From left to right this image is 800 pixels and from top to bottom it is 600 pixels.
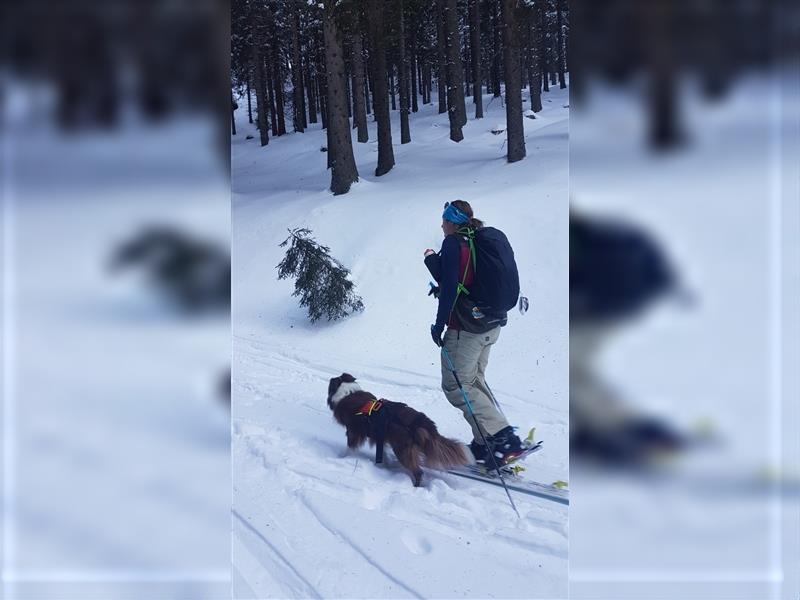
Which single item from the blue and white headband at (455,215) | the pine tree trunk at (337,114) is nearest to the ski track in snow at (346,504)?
the blue and white headband at (455,215)

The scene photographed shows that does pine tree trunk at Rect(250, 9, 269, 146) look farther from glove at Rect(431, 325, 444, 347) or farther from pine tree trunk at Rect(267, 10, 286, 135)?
glove at Rect(431, 325, 444, 347)

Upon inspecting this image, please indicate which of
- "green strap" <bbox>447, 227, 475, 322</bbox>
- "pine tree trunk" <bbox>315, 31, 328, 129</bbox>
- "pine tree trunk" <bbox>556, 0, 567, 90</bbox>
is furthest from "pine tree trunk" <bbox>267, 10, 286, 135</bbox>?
"pine tree trunk" <bbox>556, 0, 567, 90</bbox>

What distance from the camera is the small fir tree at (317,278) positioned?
355 cm

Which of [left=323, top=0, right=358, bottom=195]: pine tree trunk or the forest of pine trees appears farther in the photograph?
[left=323, top=0, right=358, bottom=195]: pine tree trunk

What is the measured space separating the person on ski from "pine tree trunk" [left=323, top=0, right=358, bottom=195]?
72 centimetres

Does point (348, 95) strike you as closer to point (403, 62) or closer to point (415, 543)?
point (403, 62)

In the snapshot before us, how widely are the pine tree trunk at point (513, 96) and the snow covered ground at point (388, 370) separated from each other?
0.06 meters

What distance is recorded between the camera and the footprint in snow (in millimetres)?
3066

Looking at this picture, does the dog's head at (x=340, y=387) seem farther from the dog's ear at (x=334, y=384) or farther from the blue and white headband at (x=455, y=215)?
the blue and white headband at (x=455, y=215)

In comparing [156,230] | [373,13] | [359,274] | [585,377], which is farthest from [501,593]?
[373,13]

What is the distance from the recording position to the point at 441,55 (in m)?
3.65

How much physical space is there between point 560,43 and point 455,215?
41.8 inches

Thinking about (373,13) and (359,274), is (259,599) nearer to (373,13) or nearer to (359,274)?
(359,274)

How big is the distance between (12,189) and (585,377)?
2403mm
